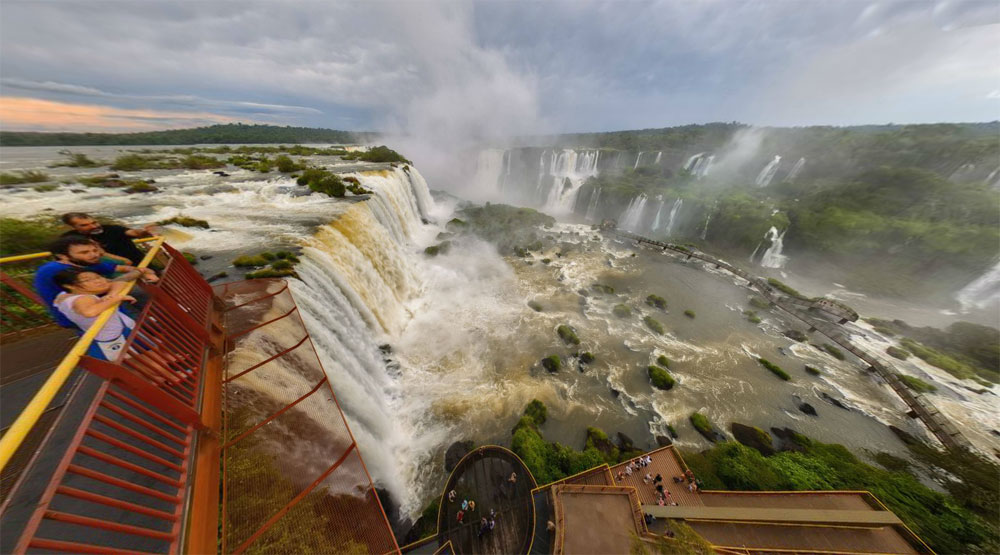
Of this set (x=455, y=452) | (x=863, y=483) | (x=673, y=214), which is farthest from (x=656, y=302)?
(x=673, y=214)

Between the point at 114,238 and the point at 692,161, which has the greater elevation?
the point at 692,161

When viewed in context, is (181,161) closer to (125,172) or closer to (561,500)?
(125,172)

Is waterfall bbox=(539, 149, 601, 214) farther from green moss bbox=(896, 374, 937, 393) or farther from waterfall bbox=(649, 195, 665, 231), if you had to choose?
green moss bbox=(896, 374, 937, 393)

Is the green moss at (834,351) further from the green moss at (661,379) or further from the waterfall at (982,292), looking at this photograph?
the waterfall at (982,292)

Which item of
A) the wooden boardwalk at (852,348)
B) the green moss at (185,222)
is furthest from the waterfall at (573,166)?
the green moss at (185,222)

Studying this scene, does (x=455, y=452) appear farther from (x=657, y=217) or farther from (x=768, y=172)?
(x=768, y=172)
